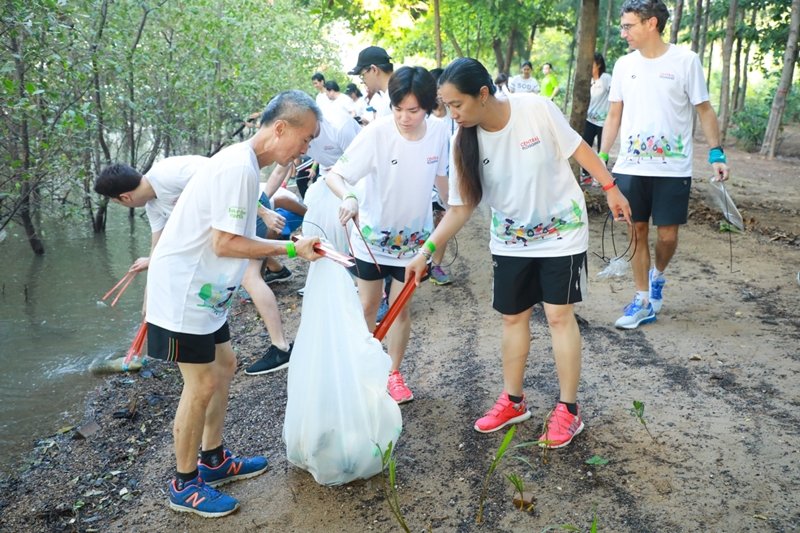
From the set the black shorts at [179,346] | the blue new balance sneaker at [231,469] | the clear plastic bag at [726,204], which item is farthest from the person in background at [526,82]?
the black shorts at [179,346]

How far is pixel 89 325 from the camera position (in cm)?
664

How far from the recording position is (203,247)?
2.75 m

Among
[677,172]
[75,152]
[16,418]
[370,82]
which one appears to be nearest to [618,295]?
[677,172]

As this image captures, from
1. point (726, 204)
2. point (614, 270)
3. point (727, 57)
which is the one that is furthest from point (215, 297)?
point (727, 57)

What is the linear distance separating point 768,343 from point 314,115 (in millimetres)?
3211

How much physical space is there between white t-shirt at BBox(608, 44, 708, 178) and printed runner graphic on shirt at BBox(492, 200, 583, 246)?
1.74 meters

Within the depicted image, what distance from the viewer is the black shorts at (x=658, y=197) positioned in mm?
4547

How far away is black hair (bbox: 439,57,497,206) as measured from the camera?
288cm

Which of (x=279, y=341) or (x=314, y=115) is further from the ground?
(x=314, y=115)

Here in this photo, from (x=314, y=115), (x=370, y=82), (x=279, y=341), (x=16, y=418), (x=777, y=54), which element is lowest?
(x=16, y=418)

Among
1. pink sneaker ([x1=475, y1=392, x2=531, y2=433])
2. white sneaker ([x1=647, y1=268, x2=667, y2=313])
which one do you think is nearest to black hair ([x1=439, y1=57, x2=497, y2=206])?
pink sneaker ([x1=475, y1=392, x2=531, y2=433])

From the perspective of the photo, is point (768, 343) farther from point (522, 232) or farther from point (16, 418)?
point (16, 418)

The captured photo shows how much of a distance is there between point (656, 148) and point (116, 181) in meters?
3.31

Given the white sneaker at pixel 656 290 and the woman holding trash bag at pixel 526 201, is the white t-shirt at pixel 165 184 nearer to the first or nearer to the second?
the woman holding trash bag at pixel 526 201
